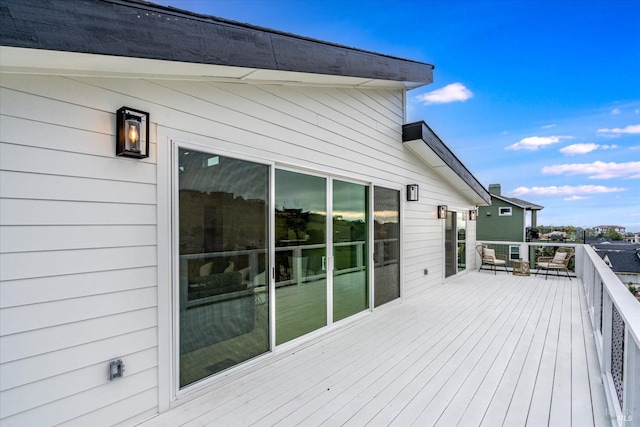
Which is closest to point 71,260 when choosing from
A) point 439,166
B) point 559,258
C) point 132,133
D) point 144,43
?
point 132,133

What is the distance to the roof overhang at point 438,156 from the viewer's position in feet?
18.6

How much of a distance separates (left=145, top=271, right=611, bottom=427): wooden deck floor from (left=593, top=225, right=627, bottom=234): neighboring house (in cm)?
1794

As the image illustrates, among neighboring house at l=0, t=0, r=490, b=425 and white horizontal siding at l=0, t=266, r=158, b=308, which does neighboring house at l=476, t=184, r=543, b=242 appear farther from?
white horizontal siding at l=0, t=266, r=158, b=308

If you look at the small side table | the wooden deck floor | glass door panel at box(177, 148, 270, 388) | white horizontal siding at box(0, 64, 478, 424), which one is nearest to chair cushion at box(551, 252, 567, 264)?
the small side table

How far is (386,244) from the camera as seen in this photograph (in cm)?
529

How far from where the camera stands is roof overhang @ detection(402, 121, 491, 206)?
18.6 ft

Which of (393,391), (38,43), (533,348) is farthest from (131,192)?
(533,348)

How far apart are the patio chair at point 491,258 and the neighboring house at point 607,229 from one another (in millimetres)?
12255

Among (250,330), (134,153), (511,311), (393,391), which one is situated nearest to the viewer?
(134,153)

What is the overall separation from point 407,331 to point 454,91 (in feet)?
33.2

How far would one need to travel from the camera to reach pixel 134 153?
2.14 metres

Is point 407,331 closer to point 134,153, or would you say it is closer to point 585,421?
point 585,421

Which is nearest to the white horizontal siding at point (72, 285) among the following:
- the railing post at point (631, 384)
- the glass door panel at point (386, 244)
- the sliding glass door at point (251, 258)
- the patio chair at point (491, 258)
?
the sliding glass door at point (251, 258)

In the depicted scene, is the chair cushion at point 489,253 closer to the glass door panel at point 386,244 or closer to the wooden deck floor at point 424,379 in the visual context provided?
the wooden deck floor at point 424,379
